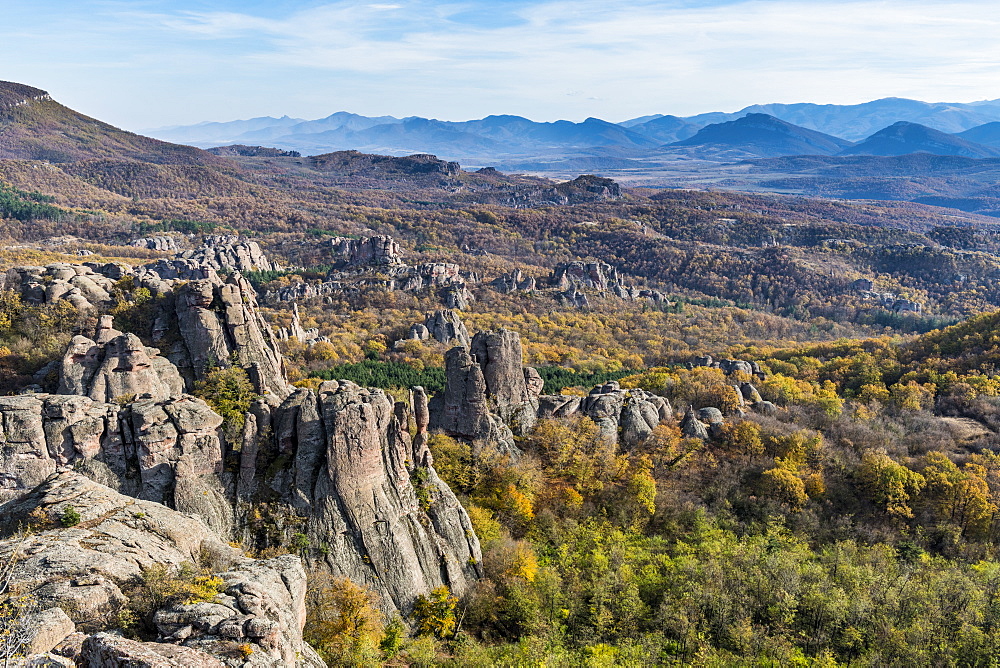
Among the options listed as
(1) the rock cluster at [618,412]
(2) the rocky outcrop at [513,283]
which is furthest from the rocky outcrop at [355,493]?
(2) the rocky outcrop at [513,283]

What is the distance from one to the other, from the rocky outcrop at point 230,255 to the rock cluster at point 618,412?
339ft

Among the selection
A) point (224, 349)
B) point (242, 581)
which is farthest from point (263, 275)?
point (242, 581)

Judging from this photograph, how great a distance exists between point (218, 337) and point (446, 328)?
65.5m

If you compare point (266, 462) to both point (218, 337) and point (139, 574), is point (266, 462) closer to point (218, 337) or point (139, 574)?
point (218, 337)

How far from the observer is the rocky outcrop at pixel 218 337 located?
138 feet

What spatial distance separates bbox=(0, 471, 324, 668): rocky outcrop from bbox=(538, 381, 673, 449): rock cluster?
34.9m

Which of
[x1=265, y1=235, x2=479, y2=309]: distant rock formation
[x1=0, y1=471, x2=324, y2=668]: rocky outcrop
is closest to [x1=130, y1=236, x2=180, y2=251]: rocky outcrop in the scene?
[x1=265, y1=235, x2=479, y2=309]: distant rock formation

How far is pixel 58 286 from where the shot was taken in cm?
4412

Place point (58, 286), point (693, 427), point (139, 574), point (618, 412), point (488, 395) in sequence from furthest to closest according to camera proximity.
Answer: point (618, 412), point (693, 427), point (488, 395), point (58, 286), point (139, 574)

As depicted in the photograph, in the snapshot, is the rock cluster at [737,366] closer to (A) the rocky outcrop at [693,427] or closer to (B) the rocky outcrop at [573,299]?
(A) the rocky outcrop at [693,427]

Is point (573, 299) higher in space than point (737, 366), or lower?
higher

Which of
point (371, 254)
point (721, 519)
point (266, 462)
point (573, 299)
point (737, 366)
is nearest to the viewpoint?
point (266, 462)

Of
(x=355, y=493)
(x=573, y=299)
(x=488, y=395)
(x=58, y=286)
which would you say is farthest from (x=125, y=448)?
(x=573, y=299)

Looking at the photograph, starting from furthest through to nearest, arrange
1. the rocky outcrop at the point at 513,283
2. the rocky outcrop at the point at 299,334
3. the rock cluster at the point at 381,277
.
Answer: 1. the rocky outcrop at the point at 513,283
2. the rock cluster at the point at 381,277
3. the rocky outcrop at the point at 299,334
